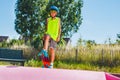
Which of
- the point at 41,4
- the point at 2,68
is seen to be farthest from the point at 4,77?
the point at 41,4

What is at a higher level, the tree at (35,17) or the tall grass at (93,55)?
the tree at (35,17)

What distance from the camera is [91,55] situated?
15.6 metres

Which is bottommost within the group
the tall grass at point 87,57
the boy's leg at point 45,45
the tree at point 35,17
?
the tall grass at point 87,57

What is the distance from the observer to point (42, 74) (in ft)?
6.27

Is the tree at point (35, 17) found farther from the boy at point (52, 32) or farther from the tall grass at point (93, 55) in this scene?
the boy at point (52, 32)

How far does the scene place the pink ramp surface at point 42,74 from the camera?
1.86 metres

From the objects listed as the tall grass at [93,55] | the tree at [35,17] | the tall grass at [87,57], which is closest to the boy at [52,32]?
the tall grass at [87,57]

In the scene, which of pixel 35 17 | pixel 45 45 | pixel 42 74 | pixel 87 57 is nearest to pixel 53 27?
pixel 45 45

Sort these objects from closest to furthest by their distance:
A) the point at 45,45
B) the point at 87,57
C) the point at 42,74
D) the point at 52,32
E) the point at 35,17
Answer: the point at 42,74 → the point at 45,45 → the point at 52,32 → the point at 87,57 → the point at 35,17

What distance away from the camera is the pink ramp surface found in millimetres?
1864

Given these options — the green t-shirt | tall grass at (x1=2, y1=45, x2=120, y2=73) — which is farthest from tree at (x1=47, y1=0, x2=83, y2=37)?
the green t-shirt

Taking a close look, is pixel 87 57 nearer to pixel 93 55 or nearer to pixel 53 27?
pixel 93 55

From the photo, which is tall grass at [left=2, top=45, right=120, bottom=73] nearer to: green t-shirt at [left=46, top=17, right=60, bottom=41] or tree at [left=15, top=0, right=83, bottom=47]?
green t-shirt at [left=46, top=17, right=60, bottom=41]

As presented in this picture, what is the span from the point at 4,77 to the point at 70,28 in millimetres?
41730
